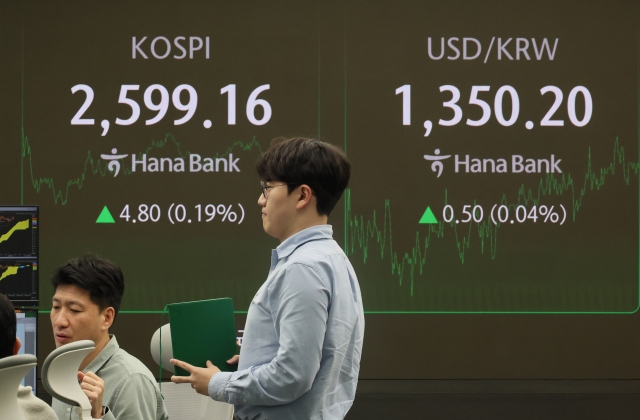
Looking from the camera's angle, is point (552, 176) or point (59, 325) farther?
point (552, 176)

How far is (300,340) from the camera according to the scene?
1.45 meters

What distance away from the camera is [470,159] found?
430 centimetres

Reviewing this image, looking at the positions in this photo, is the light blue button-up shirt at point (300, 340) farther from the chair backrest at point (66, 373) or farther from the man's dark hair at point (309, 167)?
the chair backrest at point (66, 373)

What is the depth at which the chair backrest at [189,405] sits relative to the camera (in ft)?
7.57

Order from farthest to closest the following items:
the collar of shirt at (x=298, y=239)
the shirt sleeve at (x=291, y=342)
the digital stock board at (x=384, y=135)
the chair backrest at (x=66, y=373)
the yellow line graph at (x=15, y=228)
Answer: the digital stock board at (x=384, y=135) < the yellow line graph at (x=15, y=228) < the collar of shirt at (x=298, y=239) < the shirt sleeve at (x=291, y=342) < the chair backrest at (x=66, y=373)

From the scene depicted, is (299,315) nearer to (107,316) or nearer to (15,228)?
(107,316)

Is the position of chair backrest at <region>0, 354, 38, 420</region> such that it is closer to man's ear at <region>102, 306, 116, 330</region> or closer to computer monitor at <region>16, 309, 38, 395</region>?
man's ear at <region>102, 306, 116, 330</region>

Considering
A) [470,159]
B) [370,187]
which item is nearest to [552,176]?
[470,159]

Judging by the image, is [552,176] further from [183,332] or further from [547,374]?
[183,332]

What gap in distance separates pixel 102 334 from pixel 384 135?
2768 millimetres

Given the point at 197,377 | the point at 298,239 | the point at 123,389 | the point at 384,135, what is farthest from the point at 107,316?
the point at 384,135

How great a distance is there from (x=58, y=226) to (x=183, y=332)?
2.91 m

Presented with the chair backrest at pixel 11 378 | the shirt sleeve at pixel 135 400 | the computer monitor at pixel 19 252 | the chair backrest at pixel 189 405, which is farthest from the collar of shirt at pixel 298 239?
the computer monitor at pixel 19 252

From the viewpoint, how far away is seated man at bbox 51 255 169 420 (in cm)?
160
